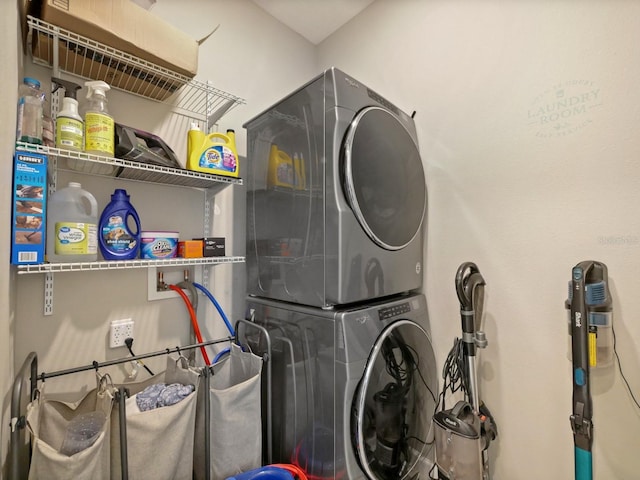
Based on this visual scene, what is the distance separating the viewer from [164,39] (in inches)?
49.3

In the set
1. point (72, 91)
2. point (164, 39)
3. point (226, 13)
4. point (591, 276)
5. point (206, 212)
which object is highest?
point (226, 13)

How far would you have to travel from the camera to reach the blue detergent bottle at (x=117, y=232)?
1237 mm

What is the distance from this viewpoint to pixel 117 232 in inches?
49.3

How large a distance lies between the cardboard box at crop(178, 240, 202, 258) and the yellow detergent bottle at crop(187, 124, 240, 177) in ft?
1.11

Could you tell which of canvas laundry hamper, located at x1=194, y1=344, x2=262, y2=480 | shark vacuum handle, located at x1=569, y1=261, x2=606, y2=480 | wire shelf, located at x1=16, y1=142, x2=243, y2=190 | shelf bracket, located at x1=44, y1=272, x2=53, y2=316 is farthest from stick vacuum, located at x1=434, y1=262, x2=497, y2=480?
shelf bracket, located at x1=44, y1=272, x2=53, y2=316

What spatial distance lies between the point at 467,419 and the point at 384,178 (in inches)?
41.3

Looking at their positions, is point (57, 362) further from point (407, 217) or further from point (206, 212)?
point (407, 217)

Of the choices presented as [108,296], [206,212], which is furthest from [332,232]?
[108,296]

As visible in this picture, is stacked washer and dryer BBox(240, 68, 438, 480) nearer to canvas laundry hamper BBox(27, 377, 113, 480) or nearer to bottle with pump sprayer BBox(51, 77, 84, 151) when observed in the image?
canvas laundry hamper BBox(27, 377, 113, 480)

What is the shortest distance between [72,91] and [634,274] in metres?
2.21

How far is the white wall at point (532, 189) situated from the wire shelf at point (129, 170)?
119 cm

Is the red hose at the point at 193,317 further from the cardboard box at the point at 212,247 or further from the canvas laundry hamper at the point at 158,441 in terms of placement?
the canvas laundry hamper at the point at 158,441

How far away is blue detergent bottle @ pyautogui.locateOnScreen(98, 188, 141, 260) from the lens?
4.06ft

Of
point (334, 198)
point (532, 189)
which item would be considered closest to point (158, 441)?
point (334, 198)
